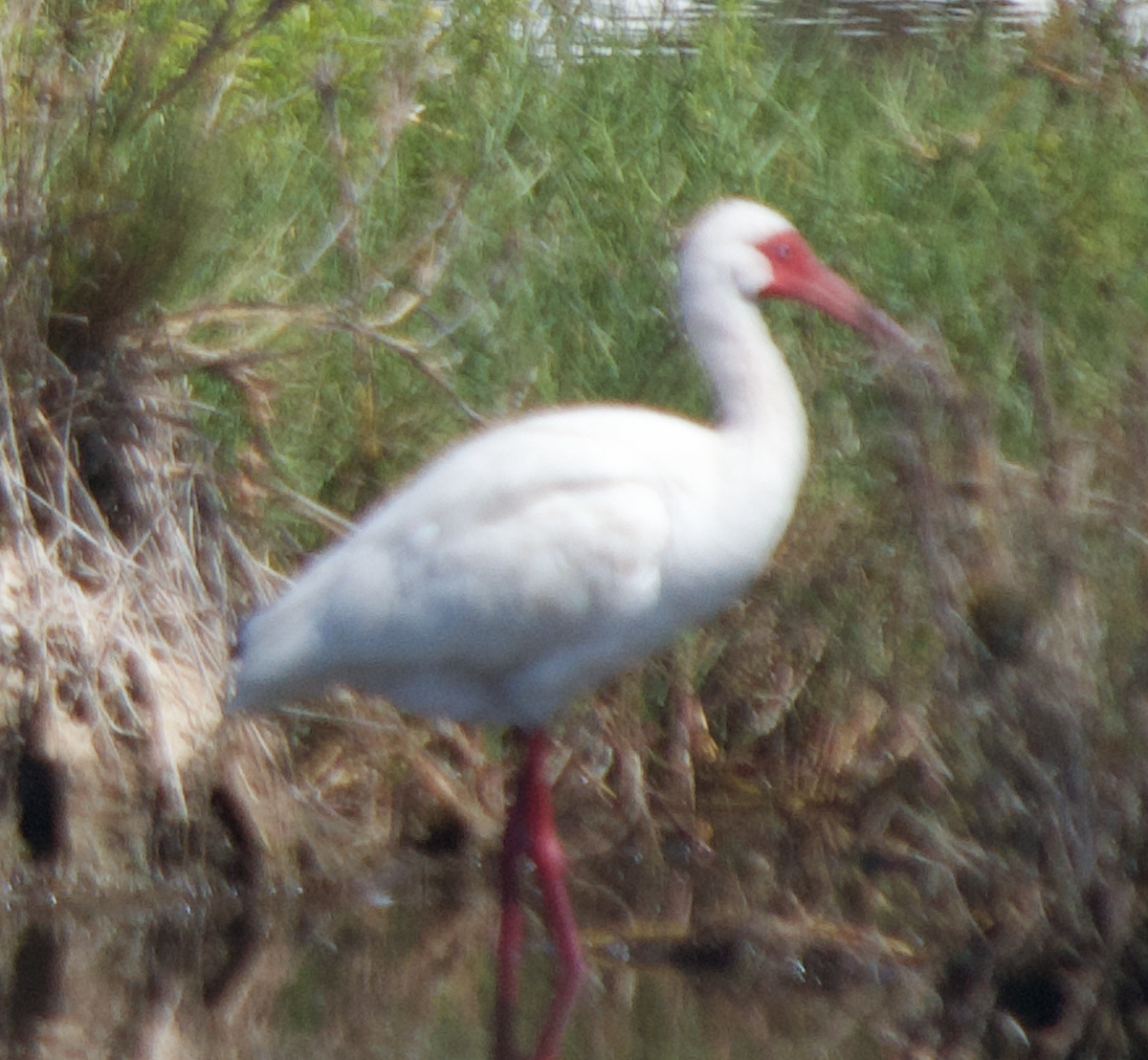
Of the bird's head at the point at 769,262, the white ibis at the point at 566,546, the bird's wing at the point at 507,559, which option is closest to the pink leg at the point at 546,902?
the white ibis at the point at 566,546

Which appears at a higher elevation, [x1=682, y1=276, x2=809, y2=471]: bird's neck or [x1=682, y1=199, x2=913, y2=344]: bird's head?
[x1=682, y1=199, x2=913, y2=344]: bird's head

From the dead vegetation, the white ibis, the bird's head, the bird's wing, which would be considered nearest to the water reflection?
the dead vegetation

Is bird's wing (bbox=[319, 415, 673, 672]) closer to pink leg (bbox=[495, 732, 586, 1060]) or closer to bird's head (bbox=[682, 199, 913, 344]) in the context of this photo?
pink leg (bbox=[495, 732, 586, 1060])

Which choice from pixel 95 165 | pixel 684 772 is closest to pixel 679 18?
pixel 95 165

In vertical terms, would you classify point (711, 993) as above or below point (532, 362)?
below

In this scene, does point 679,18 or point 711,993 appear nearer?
point 711,993

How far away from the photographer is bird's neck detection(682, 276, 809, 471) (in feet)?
17.0

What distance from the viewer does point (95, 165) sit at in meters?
6.42

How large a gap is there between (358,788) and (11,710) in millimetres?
972

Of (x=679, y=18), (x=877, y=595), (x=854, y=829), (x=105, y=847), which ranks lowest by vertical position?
(x=105, y=847)

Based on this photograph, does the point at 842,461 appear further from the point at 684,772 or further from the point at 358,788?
the point at 358,788

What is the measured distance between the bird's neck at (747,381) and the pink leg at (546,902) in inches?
36.2

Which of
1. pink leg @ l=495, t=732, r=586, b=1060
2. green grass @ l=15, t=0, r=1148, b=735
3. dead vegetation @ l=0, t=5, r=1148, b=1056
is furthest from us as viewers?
green grass @ l=15, t=0, r=1148, b=735

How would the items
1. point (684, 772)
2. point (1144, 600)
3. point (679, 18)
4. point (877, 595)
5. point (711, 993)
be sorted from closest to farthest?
1. point (1144, 600)
2. point (711, 993)
3. point (877, 595)
4. point (684, 772)
5. point (679, 18)
